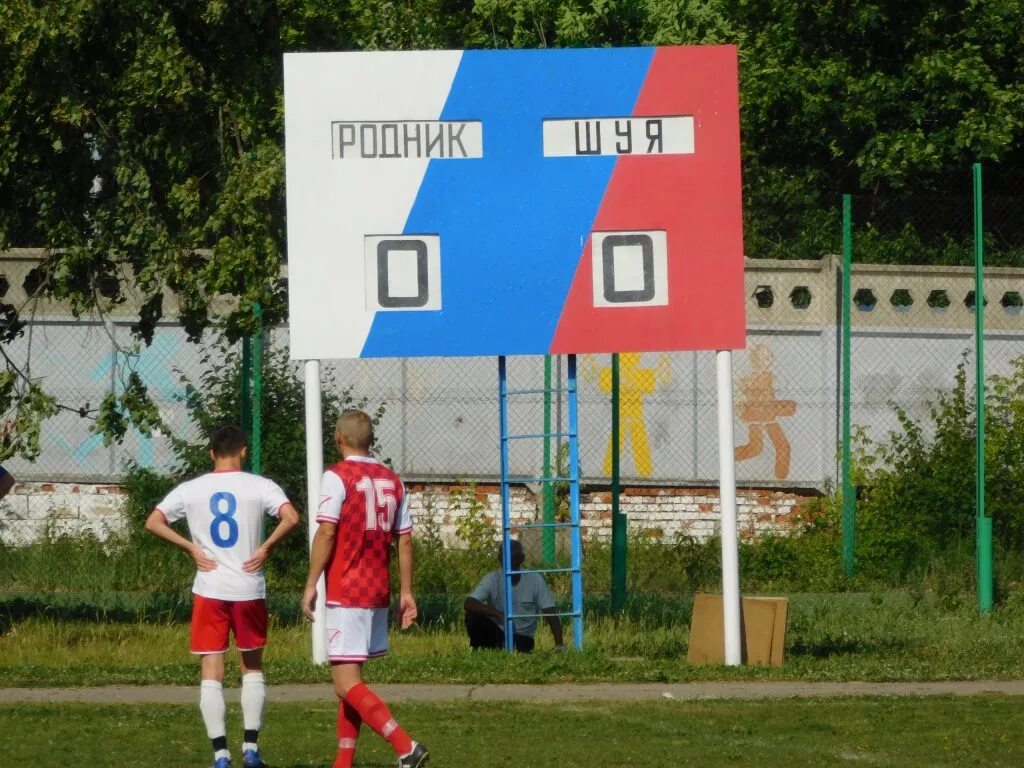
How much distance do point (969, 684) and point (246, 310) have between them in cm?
614

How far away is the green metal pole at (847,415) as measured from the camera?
18656 millimetres

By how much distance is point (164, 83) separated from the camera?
13352mm

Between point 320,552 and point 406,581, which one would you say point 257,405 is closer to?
point 406,581

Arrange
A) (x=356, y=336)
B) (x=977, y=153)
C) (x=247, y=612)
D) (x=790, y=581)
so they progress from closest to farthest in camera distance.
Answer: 1. (x=247, y=612)
2. (x=356, y=336)
3. (x=790, y=581)
4. (x=977, y=153)

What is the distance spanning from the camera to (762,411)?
65.4 ft

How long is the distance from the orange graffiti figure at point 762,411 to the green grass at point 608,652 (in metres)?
3.28

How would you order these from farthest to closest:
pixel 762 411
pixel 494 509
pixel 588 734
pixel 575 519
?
pixel 762 411 < pixel 494 509 < pixel 575 519 < pixel 588 734

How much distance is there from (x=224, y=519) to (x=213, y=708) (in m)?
Result: 0.91

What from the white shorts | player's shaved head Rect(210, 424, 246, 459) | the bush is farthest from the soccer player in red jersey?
the bush

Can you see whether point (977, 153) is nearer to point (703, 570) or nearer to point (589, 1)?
point (589, 1)

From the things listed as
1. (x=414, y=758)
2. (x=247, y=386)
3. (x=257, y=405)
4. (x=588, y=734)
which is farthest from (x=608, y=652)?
(x=414, y=758)

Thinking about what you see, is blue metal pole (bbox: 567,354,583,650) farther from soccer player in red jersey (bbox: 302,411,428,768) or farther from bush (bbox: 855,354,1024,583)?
bush (bbox: 855,354,1024,583)

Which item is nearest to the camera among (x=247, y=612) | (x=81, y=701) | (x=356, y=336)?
(x=247, y=612)

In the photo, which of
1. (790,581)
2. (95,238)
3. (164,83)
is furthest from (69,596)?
(790,581)
